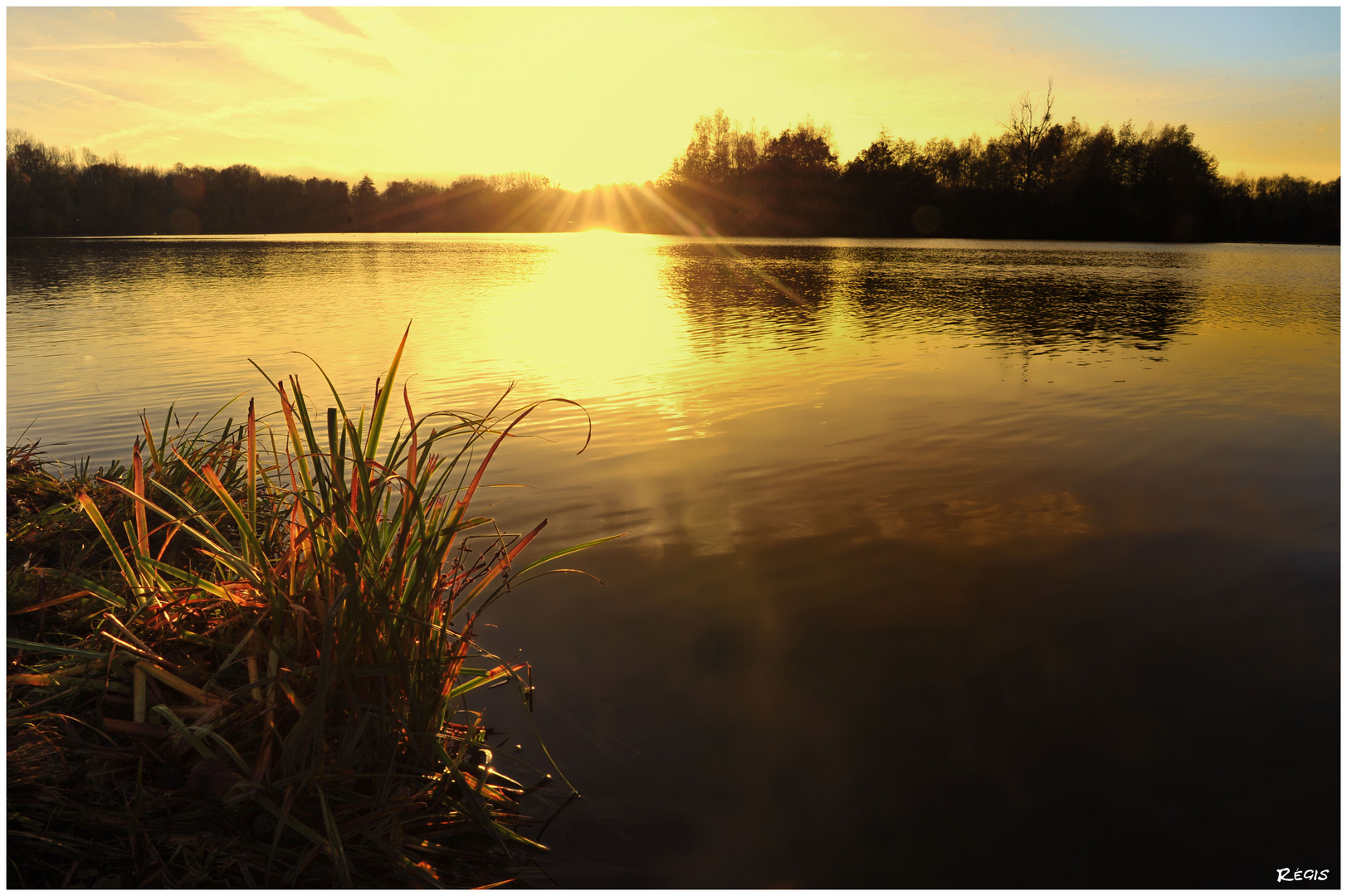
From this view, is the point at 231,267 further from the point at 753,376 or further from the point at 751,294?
the point at 753,376

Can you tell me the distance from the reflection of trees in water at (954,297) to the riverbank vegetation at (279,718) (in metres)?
14.2

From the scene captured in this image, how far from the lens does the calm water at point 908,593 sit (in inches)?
132

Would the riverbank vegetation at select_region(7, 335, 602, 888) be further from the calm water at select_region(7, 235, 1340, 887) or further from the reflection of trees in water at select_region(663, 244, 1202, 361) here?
the reflection of trees in water at select_region(663, 244, 1202, 361)

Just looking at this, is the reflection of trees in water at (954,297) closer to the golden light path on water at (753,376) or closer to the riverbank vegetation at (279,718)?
the golden light path on water at (753,376)

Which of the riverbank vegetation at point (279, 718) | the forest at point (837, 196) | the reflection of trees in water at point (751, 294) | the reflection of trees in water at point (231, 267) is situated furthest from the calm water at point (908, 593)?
the forest at point (837, 196)

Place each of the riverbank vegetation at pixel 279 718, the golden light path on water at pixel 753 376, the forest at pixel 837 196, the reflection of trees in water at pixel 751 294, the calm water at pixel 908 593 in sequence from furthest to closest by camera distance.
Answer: the forest at pixel 837 196
the reflection of trees in water at pixel 751 294
the golden light path on water at pixel 753 376
the calm water at pixel 908 593
the riverbank vegetation at pixel 279 718

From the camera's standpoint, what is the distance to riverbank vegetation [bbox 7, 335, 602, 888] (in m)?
2.54

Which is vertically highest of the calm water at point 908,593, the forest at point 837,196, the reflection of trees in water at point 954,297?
the forest at point 837,196

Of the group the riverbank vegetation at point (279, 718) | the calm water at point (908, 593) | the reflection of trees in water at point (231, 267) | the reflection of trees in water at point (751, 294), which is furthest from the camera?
the reflection of trees in water at point (231, 267)

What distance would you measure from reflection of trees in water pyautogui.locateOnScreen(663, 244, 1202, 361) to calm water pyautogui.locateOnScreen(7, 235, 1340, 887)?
2243 mm

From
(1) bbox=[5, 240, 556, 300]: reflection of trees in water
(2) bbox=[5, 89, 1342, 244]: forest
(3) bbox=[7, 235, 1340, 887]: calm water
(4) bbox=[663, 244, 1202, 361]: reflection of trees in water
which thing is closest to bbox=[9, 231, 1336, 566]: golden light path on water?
(3) bbox=[7, 235, 1340, 887]: calm water

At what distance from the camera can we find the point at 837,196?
9100 cm

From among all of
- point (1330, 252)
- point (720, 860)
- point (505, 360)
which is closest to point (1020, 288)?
point (505, 360)

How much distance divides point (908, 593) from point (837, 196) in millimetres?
92860
